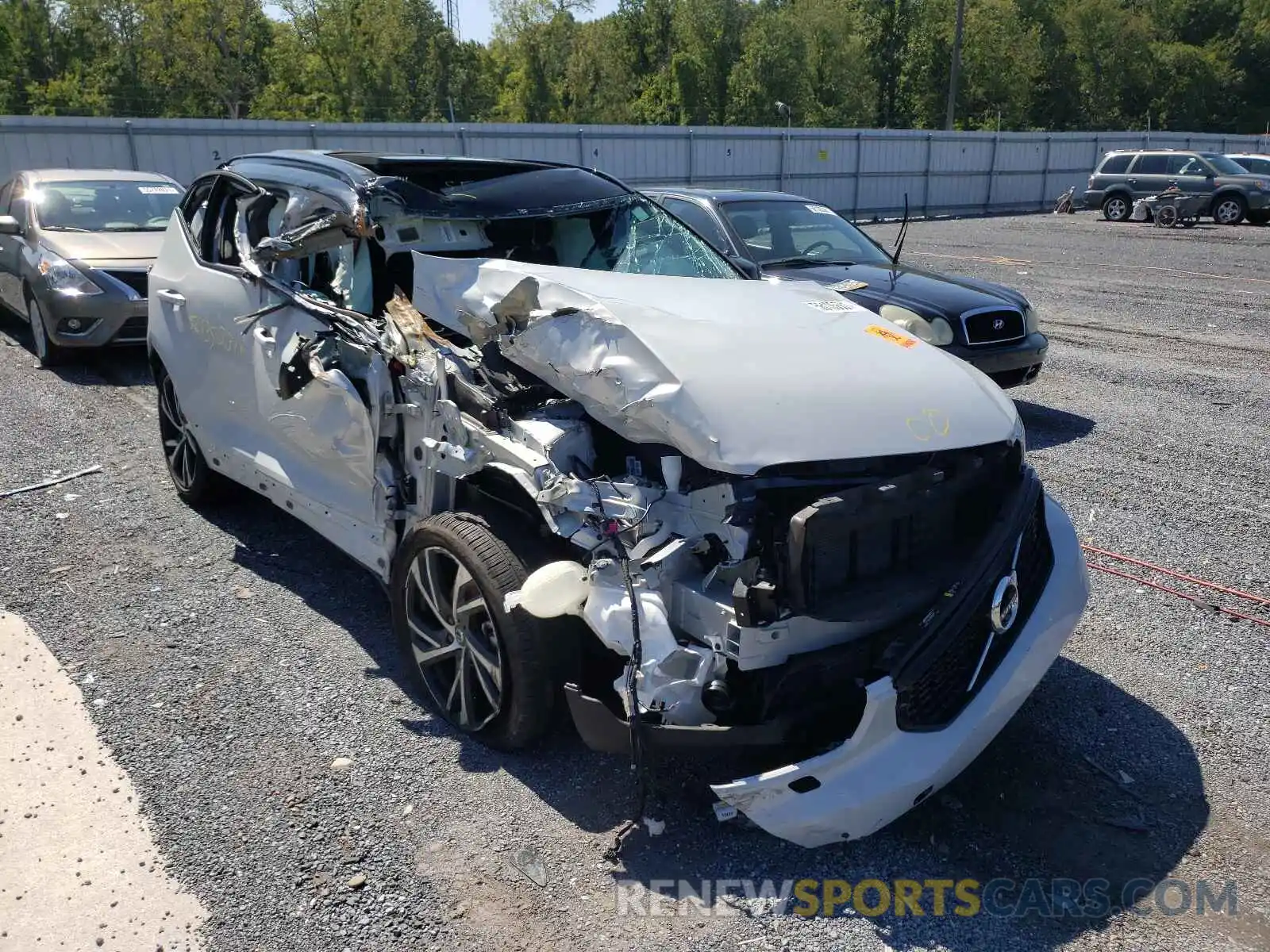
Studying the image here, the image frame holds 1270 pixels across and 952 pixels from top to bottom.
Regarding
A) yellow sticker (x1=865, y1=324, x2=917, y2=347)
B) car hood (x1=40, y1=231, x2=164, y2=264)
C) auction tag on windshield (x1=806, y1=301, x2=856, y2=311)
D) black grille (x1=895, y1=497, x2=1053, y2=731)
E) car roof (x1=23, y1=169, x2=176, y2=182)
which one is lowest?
black grille (x1=895, y1=497, x2=1053, y2=731)

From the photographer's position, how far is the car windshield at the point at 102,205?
962 centimetres

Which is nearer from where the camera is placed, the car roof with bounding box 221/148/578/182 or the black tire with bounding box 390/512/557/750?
the black tire with bounding box 390/512/557/750

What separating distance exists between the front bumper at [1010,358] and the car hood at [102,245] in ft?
22.5

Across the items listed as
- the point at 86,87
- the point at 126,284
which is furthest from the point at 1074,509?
the point at 86,87

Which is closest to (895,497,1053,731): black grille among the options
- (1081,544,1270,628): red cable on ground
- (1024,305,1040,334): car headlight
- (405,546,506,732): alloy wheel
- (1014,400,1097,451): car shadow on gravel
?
(405,546,506,732): alloy wheel

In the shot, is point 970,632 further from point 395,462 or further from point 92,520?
point 92,520

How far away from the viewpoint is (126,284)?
8805mm

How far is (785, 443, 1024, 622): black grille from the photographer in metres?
2.77

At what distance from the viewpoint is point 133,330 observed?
883cm

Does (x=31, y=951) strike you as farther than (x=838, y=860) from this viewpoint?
No

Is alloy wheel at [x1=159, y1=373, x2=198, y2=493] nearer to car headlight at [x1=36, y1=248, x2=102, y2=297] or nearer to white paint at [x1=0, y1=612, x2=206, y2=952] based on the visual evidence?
white paint at [x1=0, y1=612, x2=206, y2=952]

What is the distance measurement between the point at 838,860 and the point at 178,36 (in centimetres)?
5187

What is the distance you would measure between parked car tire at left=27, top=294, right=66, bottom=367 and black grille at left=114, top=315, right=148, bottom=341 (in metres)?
0.68

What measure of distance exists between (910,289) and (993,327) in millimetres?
709
